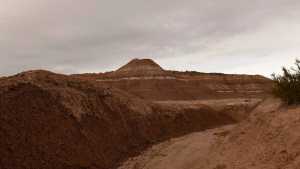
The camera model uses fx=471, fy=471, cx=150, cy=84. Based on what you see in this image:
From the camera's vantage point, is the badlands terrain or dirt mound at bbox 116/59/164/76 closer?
the badlands terrain

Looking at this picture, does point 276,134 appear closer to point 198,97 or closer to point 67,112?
point 67,112

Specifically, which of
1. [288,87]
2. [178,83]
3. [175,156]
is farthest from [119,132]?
[178,83]

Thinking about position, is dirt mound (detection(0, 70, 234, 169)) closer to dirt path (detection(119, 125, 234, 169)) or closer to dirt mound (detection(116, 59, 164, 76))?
dirt path (detection(119, 125, 234, 169))

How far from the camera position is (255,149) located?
12.1 metres

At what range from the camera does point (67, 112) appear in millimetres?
19062

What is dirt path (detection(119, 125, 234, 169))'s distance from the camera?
15.5 meters

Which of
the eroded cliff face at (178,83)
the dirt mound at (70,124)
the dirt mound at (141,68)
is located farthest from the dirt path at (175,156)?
the dirt mound at (141,68)

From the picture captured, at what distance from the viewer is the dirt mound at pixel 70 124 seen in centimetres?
1636

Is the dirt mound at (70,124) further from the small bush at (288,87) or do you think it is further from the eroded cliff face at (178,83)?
the eroded cliff face at (178,83)

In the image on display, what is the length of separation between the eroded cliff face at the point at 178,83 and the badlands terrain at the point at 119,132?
2117 cm

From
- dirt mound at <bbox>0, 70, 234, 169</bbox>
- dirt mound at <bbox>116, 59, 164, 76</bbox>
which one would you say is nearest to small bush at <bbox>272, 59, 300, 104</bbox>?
dirt mound at <bbox>0, 70, 234, 169</bbox>

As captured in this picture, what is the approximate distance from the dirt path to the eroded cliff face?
26.5 m

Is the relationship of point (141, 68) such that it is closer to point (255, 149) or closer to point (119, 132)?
point (119, 132)

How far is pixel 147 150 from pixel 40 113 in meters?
4.86
